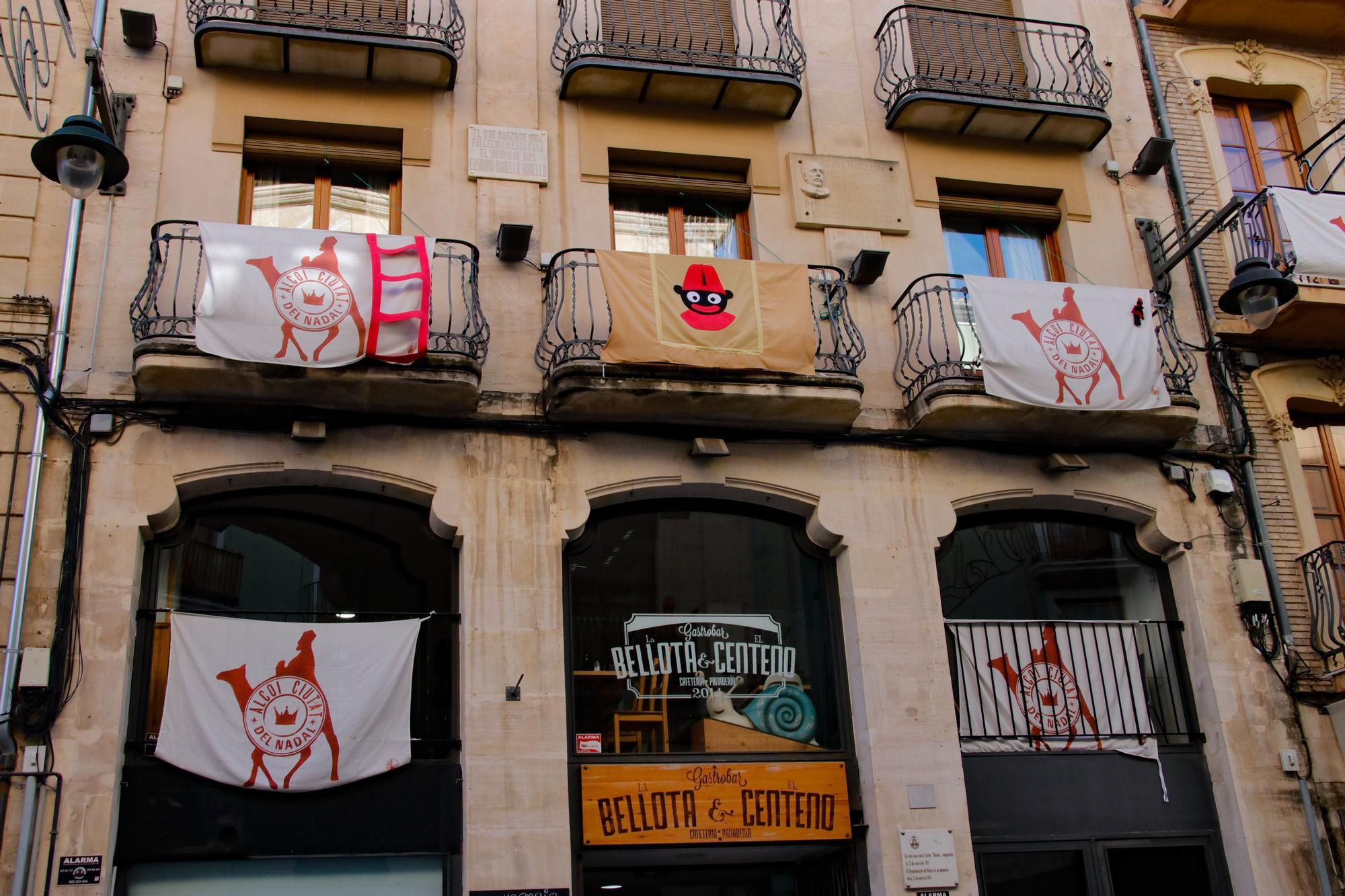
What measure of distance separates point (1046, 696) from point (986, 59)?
7.20 metres

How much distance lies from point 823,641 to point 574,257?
4.30 m

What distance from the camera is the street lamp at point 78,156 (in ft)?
28.8

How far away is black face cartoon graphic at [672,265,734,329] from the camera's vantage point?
11.4 meters

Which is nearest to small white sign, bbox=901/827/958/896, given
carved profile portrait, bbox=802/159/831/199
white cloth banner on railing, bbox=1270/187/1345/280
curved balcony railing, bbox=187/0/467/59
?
carved profile portrait, bbox=802/159/831/199

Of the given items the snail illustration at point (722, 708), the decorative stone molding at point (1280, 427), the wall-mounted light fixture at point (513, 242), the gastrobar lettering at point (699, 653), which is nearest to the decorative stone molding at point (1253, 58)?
the decorative stone molding at point (1280, 427)

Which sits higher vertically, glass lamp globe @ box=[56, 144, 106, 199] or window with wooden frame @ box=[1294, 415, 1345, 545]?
glass lamp globe @ box=[56, 144, 106, 199]

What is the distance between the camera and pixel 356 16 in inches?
500

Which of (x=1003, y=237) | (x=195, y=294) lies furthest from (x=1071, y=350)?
(x=195, y=294)

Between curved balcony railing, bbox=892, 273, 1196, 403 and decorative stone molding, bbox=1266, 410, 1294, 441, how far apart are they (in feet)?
3.29

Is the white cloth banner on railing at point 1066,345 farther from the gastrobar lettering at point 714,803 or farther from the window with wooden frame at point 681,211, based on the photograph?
Answer: the gastrobar lettering at point 714,803

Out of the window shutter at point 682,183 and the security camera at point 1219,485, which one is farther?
the window shutter at point 682,183

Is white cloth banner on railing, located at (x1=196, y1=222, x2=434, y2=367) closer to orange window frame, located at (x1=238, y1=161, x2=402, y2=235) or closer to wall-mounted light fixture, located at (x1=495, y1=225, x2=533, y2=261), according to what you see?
wall-mounted light fixture, located at (x1=495, y1=225, x2=533, y2=261)

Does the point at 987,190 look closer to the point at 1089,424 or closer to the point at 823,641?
the point at 1089,424

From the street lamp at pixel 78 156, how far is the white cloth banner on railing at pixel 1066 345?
24.7 ft
